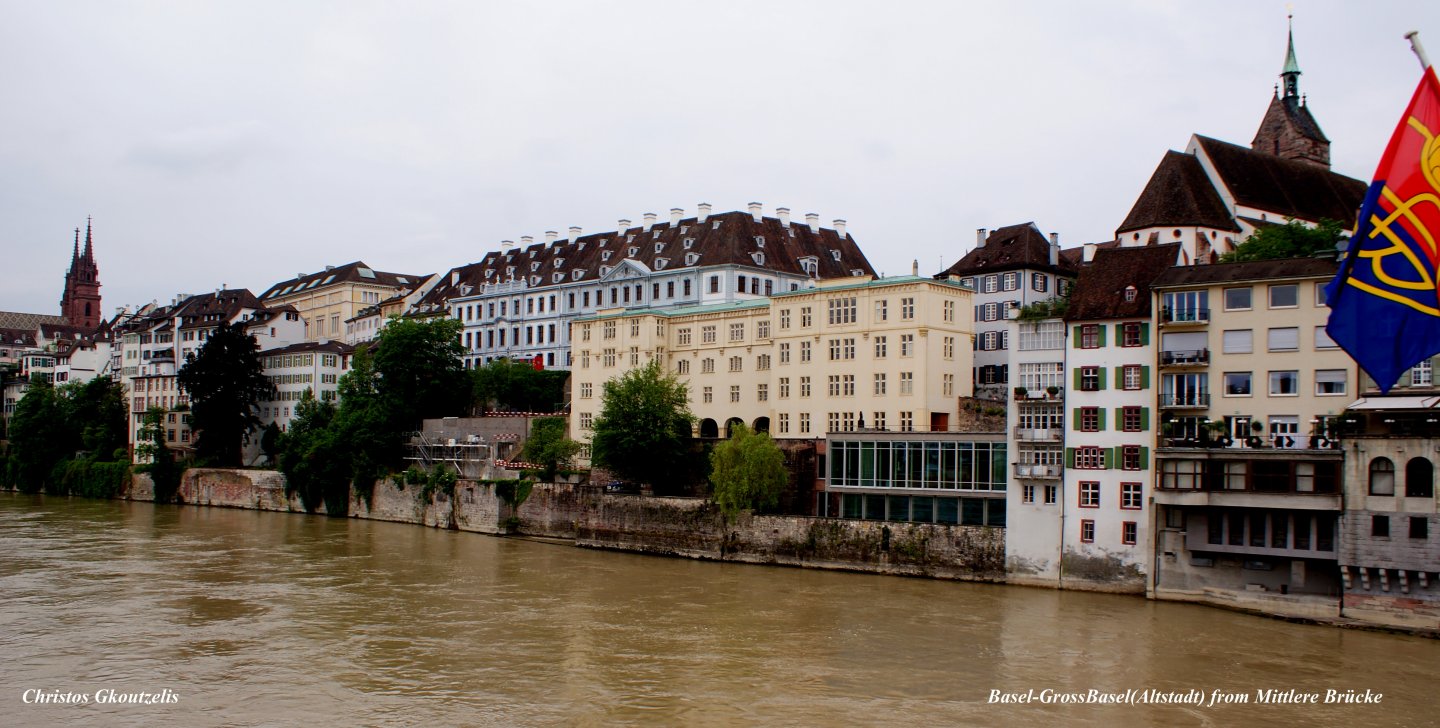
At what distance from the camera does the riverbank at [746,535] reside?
4116cm

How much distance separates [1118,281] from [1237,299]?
464cm

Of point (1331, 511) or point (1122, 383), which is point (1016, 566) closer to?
point (1122, 383)

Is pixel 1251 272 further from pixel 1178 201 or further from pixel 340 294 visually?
pixel 340 294

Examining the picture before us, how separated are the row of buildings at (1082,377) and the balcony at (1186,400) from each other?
0.10 metres

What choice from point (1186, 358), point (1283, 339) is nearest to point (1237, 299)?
point (1283, 339)

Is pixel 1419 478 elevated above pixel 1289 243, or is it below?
below

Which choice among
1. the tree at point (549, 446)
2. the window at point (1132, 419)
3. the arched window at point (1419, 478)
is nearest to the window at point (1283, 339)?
the window at point (1132, 419)

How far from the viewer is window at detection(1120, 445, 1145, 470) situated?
44.4 metres

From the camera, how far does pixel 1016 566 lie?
46.8 metres

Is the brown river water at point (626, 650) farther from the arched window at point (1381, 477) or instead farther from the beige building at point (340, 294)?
the beige building at point (340, 294)

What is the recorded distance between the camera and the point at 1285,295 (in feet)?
140

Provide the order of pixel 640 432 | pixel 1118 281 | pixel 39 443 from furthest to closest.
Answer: pixel 39 443 → pixel 640 432 → pixel 1118 281

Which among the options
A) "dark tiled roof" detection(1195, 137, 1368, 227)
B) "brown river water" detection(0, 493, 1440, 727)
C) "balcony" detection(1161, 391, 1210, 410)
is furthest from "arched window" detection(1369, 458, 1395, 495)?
"dark tiled roof" detection(1195, 137, 1368, 227)

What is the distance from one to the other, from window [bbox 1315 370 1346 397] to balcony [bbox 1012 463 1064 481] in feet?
31.0
